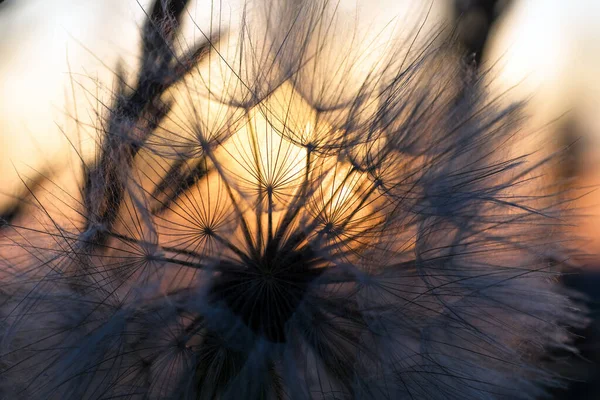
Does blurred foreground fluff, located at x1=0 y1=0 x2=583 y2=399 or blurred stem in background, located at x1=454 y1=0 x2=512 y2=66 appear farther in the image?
blurred stem in background, located at x1=454 y1=0 x2=512 y2=66

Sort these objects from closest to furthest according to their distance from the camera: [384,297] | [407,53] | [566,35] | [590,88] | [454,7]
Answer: [384,297]
[407,53]
[454,7]
[566,35]
[590,88]

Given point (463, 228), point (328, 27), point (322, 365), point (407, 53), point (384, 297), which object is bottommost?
point (322, 365)


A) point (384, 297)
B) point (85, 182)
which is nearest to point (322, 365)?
point (384, 297)

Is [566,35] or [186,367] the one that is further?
[566,35]

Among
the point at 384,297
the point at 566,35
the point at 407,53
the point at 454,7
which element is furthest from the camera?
the point at 566,35

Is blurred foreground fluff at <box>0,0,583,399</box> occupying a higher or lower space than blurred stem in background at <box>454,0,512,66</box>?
lower

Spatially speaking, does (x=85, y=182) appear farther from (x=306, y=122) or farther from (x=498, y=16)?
(x=498, y=16)

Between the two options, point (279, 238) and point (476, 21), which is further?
point (476, 21)

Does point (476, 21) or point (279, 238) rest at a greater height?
point (476, 21)
